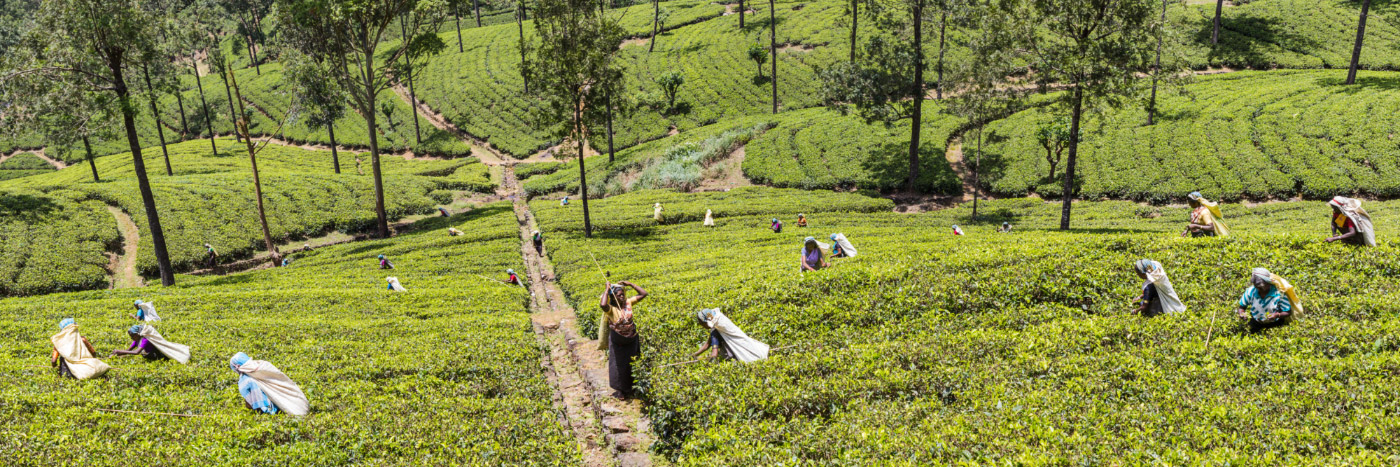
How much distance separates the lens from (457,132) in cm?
8275

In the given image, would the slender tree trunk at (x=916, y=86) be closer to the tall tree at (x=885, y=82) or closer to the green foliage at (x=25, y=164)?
the tall tree at (x=885, y=82)

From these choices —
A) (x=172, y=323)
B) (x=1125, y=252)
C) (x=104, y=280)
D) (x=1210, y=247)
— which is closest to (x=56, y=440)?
(x=172, y=323)

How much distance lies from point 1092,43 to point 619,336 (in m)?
22.5

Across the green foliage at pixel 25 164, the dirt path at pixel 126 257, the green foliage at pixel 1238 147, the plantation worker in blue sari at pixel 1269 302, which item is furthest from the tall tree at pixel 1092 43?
the green foliage at pixel 25 164

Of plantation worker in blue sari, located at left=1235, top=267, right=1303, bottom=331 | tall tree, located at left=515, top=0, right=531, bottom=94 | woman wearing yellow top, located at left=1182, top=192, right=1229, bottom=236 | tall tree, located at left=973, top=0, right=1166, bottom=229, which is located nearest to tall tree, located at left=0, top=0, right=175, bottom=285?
tall tree, located at left=515, top=0, right=531, bottom=94

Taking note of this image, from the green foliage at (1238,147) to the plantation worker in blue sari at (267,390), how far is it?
33.2 metres

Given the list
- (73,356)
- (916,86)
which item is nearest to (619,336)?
(73,356)

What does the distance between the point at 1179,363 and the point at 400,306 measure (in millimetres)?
21185

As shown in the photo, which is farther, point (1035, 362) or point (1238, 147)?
point (1238, 147)

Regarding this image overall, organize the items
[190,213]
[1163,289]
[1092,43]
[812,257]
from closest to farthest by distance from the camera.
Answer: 1. [1163,289]
2. [812,257]
3. [1092,43]
4. [190,213]

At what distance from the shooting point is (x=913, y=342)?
13672 millimetres

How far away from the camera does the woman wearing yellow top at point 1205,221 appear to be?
1806 centimetres

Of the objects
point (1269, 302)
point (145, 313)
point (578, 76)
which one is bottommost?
point (145, 313)

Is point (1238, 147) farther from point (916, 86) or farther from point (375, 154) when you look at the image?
point (375, 154)
